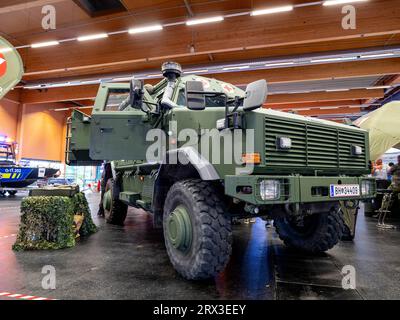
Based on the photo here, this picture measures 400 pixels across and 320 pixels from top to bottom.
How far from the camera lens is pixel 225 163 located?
280 centimetres

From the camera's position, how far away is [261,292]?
2586mm

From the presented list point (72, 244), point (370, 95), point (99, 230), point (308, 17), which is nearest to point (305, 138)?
point (72, 244)

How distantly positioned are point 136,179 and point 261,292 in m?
2.80

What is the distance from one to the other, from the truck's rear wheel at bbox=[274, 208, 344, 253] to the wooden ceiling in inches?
239

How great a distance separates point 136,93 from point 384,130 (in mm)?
6777

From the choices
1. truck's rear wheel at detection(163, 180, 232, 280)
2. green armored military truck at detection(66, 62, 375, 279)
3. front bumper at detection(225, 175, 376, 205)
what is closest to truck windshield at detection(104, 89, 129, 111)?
green armored military truck at detection(66, 62, 375, 279)

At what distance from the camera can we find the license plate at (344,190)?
9.46 feet

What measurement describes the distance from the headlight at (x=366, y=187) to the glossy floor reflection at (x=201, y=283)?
899 mm

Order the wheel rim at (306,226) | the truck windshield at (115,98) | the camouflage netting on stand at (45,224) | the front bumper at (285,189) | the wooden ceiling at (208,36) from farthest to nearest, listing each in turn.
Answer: the wooden ceiling at (208,36)
the truck windshield at (115,98)
the camouflage netting on stand at (45,224)
the wheel rim at (306,226)
the front bumper at (285,189)

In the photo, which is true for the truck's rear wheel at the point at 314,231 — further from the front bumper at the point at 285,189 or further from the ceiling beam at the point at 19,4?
the ceiling beam at the point at 19,4

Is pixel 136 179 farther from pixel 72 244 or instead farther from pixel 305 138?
pixel 305 138

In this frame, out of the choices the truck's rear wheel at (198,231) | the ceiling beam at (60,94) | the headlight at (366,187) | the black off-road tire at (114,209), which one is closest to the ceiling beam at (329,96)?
the ceiling beam at (60,94)

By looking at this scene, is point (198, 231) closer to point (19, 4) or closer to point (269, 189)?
point (269, 189)

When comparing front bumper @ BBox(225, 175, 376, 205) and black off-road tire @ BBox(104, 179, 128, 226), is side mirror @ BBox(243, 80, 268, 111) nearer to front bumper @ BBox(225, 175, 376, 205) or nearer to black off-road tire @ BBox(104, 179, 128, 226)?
front bumper @ BBox(225, 175, 376, 205)
